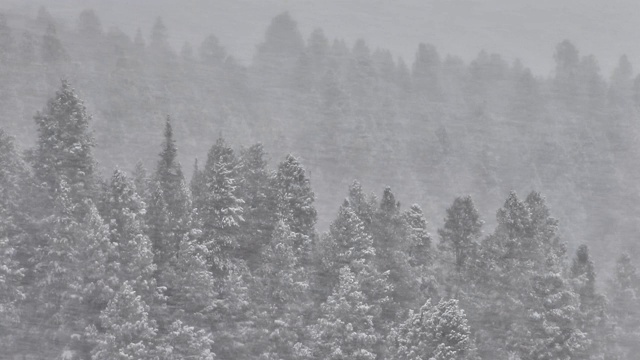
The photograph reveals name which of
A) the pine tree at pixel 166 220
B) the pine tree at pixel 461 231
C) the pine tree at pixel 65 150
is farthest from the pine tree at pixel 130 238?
the pine tree at pixel 461 231

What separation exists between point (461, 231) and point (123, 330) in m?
17.2

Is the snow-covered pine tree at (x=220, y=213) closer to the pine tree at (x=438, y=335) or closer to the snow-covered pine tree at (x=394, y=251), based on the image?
the snow-covered pine tree at (x=394, y=251)

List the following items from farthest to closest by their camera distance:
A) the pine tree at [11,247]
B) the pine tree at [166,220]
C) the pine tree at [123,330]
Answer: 1. the pine tree at [166,220]
2. the pine tree at [11,247]
3. the pine tree at [123,330]

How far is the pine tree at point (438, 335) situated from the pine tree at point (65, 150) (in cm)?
1614

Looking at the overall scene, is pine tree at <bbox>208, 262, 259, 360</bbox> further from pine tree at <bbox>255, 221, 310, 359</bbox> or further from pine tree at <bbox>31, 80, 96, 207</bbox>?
pine tree at <bbox>31, 80, 96, 207</bbox>

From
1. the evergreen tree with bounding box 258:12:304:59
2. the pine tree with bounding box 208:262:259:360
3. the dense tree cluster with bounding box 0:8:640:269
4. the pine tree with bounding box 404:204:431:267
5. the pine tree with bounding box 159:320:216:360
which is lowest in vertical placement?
the pine tree with bounding box 159:320:216:360

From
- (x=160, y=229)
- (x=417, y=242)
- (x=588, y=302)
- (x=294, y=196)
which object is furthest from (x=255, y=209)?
(x=588, y=302)

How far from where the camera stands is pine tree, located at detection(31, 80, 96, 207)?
38.2 meters

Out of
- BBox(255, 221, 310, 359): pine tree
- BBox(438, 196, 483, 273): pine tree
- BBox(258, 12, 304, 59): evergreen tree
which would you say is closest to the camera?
BBox(255, 221, 310, 359): pine tree

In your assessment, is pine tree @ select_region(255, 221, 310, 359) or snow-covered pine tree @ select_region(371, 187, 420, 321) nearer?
pine tree @ select_region(255, 221, 310, 359)

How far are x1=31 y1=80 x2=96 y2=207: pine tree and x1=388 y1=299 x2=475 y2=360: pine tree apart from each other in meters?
16.1

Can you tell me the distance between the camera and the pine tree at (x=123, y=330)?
1352 inches

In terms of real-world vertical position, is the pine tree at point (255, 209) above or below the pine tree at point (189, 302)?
above

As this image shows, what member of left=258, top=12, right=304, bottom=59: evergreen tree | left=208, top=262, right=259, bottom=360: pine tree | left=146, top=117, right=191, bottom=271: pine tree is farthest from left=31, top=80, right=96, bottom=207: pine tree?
left=258, top=12, right=304, bottom=59: evergreen tree
